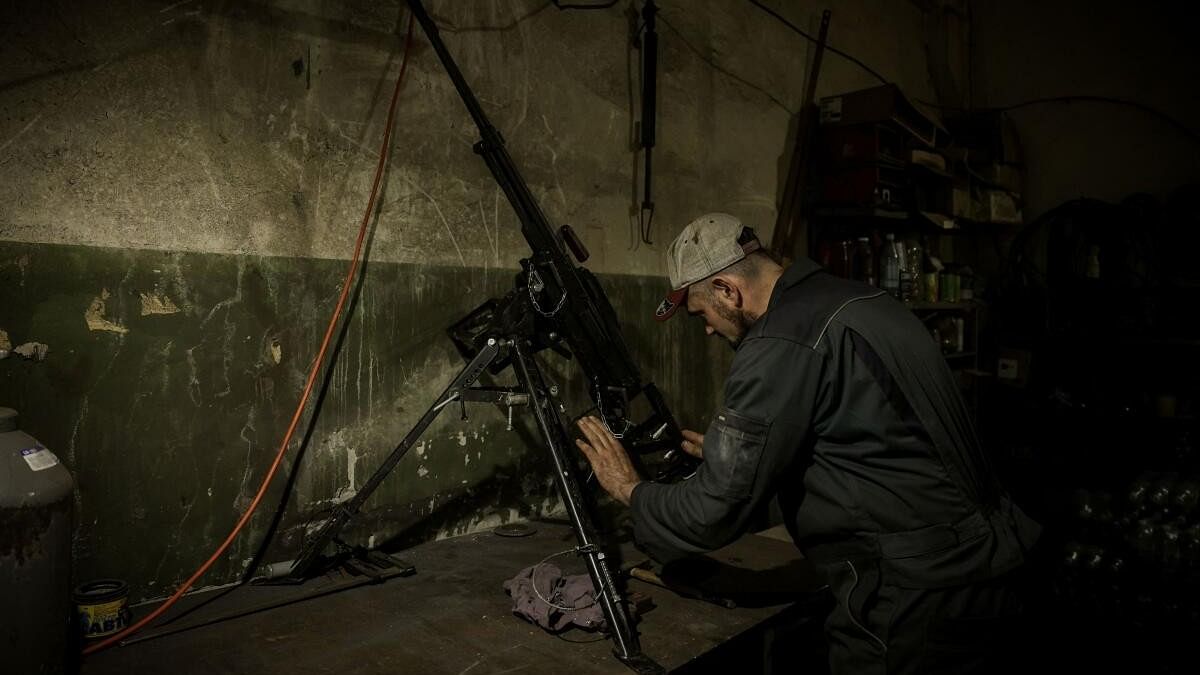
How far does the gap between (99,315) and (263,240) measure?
1.52 feet

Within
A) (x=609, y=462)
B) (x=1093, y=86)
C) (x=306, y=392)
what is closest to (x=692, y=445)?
(x=609, y=462)

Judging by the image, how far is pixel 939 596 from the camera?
4.88 ft

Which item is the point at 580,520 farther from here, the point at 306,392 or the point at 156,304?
the point at 156,304

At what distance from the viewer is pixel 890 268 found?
14.3 ft

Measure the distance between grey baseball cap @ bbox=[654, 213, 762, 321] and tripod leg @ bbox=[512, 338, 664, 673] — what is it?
53 cm

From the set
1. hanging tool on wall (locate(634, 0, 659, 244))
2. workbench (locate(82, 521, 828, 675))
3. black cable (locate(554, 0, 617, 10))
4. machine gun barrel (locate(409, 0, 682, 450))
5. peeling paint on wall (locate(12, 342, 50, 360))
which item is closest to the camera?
workbench (locate(82, 521, 828, 675))

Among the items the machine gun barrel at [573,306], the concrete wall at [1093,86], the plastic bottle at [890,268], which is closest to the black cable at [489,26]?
the machine gun barrel at [573,306]

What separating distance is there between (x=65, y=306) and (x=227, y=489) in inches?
25.3

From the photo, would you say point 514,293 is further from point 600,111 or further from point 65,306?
point 600,111

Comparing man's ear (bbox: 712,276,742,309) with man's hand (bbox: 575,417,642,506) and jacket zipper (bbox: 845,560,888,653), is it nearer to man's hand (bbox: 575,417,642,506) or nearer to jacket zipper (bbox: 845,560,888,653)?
man's hand (bbox: 575,417,642,506)

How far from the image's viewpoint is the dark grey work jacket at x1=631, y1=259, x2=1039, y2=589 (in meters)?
1.49

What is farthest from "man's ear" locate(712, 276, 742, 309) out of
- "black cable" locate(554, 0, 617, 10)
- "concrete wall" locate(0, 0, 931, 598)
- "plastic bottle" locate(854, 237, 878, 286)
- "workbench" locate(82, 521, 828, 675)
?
"plastic bottle" locate(854, 237, 878, 286)

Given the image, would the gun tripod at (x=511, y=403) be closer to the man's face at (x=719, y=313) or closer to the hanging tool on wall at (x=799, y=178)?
the man's face at (x=719, y=313)

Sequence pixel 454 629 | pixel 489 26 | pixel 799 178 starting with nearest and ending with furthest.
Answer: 1. pixel 454 629
2. pixel 489 26
3. pixel 799 178
